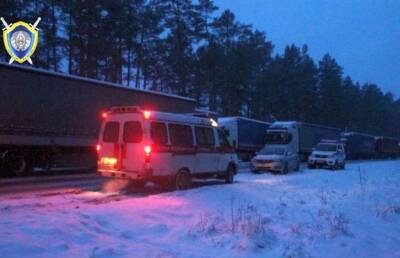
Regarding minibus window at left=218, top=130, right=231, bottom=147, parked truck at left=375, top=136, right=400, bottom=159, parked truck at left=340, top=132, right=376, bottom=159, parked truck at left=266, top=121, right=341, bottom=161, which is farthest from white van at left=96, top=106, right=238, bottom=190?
parked truck at left=375, top=136, right=400, bottom=159

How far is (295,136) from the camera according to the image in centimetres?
4097

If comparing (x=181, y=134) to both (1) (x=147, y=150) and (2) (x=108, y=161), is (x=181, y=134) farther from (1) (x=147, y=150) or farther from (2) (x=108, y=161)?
(2) (x=108, y=161)

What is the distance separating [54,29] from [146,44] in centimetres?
1527

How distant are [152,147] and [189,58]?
44999mm

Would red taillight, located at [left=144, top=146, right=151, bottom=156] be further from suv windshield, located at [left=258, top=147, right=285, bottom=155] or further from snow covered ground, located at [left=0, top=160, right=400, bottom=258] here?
suv windshield, located at [left=258, top=147, right=285, bottom=155]

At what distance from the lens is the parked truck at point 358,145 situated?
61.0 metres

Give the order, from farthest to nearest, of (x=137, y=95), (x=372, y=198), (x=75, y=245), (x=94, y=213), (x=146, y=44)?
(x=146, y=44) < (x=137, y=95) < (x=372, y=198) < (x=94, y=213) < (x=75, y=245)

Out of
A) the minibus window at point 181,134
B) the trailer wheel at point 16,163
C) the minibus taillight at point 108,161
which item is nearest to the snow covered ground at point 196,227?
the minibus taillight at point 108,161

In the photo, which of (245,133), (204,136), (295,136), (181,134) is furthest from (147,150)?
(295,136)

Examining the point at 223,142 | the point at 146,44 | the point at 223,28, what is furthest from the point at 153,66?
the point at 223,142

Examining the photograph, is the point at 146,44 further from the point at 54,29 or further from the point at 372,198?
the point at 372,198

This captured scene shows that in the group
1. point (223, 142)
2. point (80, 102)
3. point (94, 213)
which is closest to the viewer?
point (94, 213)

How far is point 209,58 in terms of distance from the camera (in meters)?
63.5

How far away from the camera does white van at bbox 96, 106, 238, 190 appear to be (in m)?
→ 15.2
